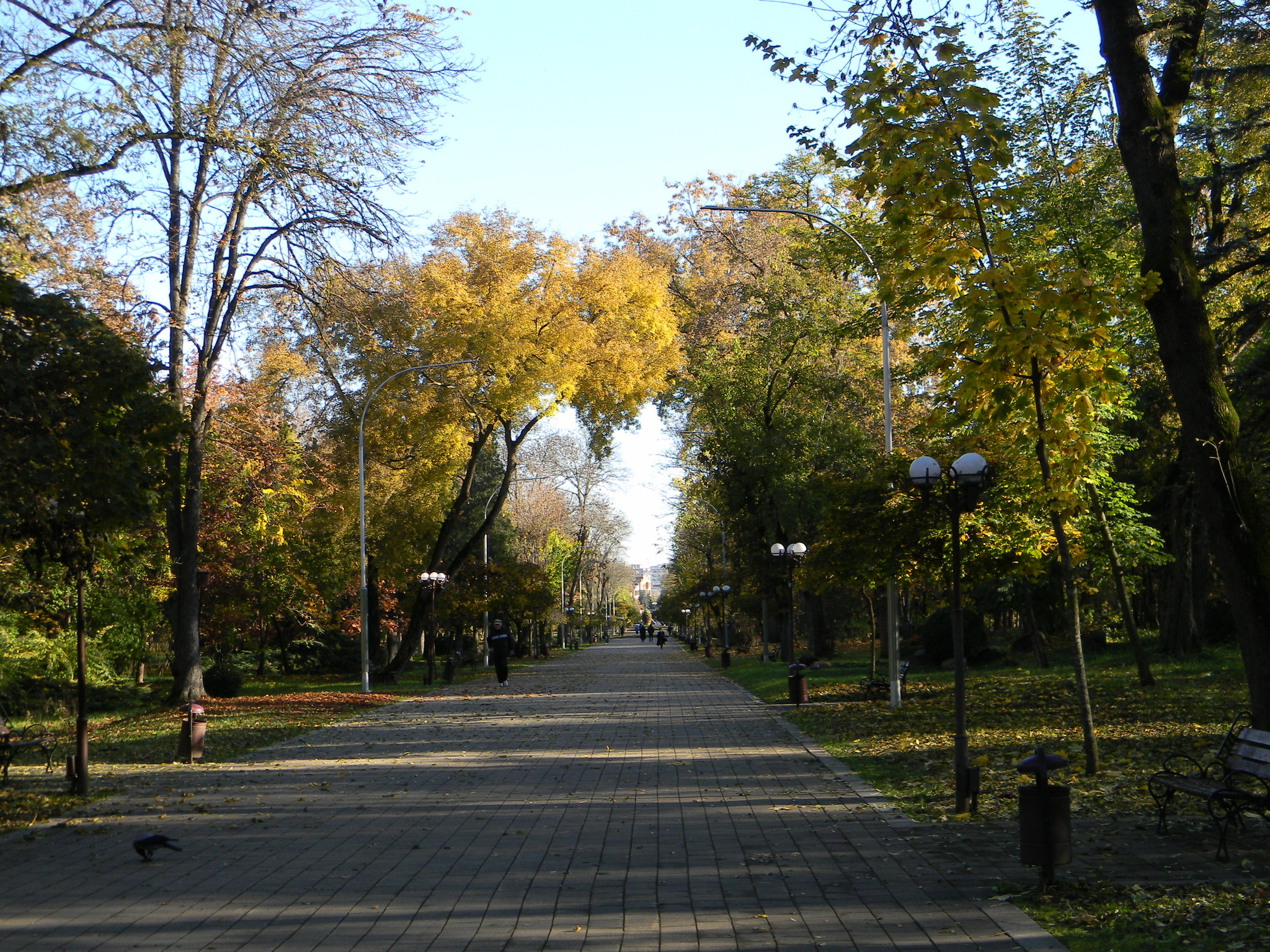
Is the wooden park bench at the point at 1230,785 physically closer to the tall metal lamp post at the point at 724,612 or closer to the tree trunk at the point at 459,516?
the tree trunk at the point at 459,516

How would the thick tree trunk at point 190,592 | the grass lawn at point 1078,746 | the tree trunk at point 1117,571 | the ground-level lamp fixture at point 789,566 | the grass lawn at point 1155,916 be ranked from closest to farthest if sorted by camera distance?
the grass lawn at point 1155,916 < the grass lawn at point 1078,746 < the tree trunk at point 1117,571 < the thick tree trunk at point 190,592 < the ground-level lamp fixture at point 789,566

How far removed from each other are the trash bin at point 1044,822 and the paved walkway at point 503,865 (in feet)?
1.70

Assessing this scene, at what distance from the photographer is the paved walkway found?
651 cm

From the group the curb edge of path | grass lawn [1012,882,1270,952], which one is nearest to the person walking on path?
the curb edge of path

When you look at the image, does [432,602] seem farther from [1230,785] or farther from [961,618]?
[1230,785]

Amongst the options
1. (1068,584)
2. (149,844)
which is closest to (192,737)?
(149,844)

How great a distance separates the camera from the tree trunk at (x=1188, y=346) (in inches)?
367

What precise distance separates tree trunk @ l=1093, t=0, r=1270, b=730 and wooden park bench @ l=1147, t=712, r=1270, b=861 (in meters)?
0.75

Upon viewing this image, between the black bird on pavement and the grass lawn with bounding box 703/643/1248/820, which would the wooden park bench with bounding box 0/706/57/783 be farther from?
the grass lawn with bounding box 703/643/1248/820

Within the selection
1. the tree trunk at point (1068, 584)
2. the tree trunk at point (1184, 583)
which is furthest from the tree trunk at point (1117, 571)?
the tree trunk at point (1184, 583)

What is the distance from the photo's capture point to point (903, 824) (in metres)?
9.59

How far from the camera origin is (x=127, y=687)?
1206 inches

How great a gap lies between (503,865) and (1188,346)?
23.7ft

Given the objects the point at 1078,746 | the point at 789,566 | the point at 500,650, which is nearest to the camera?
the point at 1078,746
